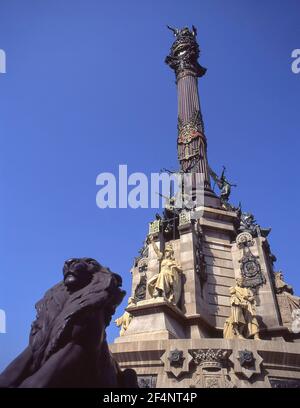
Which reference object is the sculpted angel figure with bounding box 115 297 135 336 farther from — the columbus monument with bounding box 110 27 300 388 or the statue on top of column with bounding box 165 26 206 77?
the statue on top of column with bounding box 165 26 206 77

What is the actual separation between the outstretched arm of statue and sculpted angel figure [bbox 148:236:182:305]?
34.2ft

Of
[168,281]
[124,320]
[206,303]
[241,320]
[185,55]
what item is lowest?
[241,320]

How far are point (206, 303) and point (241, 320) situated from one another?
2.67 meters

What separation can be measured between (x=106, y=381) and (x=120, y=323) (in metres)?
13.6

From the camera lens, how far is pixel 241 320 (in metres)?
13.4

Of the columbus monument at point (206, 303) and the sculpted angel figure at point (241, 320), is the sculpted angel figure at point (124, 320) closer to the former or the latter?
the columbus monument at point (206, 303)

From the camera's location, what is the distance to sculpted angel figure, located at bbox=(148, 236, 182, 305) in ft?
46.2

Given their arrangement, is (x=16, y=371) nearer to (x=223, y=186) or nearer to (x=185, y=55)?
(x=223, y=186)

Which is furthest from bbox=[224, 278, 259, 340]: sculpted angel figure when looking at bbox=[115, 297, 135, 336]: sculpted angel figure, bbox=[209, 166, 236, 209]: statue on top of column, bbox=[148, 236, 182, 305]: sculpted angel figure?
bbox=[209, 166, 236, 209]: statue on top of column

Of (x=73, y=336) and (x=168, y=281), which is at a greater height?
(x=168, y=281)

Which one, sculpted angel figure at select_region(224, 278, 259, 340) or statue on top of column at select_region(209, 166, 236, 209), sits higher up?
statue on top of column at select_region(209, 166, 236, 209)

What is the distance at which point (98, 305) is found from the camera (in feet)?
12.3

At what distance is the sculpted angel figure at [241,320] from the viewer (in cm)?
1333

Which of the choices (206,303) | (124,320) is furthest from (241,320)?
(124,320)
